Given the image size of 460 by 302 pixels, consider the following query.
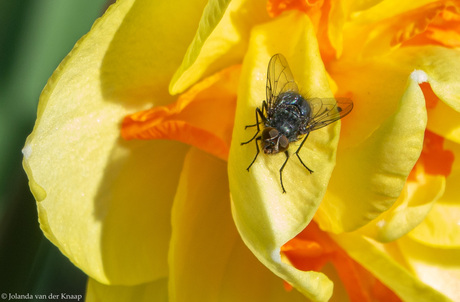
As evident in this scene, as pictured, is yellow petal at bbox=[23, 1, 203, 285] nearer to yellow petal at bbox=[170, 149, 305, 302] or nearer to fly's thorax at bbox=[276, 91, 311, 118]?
yellow petal at bbox=[170, 149, 305, 302]

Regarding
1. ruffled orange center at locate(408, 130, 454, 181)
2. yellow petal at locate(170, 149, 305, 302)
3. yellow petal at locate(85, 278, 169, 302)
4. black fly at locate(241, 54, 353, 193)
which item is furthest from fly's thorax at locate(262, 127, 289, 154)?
yellow petal at locate(85, 278, 169, 302)

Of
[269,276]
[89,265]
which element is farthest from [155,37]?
[269,276]

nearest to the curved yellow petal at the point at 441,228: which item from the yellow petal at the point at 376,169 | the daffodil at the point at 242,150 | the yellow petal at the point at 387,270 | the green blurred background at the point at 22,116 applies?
the daffodil at the point at 242,150

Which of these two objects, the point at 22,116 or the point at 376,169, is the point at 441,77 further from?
the point at 22,116

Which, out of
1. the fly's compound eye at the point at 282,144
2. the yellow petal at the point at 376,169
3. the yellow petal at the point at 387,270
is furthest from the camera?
the fly's compound eye at the point at 282,144

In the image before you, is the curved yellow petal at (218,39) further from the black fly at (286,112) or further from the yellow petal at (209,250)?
the yellow petal at (209,250)

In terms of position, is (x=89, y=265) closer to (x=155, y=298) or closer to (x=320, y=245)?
(x=155, y=298)
